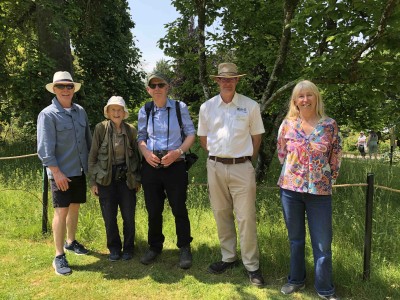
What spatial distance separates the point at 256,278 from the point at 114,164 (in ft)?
6.26

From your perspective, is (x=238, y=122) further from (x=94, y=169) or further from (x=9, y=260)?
(x=9, y=260)

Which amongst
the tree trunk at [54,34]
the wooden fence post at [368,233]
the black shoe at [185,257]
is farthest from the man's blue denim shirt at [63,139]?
the tree trunk at [54,34]

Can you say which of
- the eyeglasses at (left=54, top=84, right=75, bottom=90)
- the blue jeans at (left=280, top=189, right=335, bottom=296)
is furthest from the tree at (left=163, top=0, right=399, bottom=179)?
the eyeglasses at (left=54, top=84, right=75, bottom=90)

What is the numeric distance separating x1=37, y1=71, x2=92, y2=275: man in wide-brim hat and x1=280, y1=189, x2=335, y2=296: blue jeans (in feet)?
7.41

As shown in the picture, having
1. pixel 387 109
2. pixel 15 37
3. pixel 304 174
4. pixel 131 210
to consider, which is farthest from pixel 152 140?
A: pixel 15 37

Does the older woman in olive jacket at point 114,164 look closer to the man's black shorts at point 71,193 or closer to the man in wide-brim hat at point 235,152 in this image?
the man's black shorts at point 71,193

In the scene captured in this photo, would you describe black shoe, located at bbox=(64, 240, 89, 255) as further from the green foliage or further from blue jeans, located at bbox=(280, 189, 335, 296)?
the green foliage

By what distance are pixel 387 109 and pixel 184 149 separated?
6.65 meters

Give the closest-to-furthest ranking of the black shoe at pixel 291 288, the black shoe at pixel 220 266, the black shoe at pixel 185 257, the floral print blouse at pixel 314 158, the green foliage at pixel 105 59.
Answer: the floral print blouse at pixel 314 158, the black shoe at pixel 291 288, the black shoe at pixel 220 266, the black shoe at pixel 185 257, the green foliage at pixel 105 59

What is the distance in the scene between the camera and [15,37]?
10.6 metres

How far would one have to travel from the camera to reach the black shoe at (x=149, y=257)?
13.6 feet

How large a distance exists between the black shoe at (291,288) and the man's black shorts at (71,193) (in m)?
2.38

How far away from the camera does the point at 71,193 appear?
4.05 metres

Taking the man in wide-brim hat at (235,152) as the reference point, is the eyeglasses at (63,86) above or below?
above
